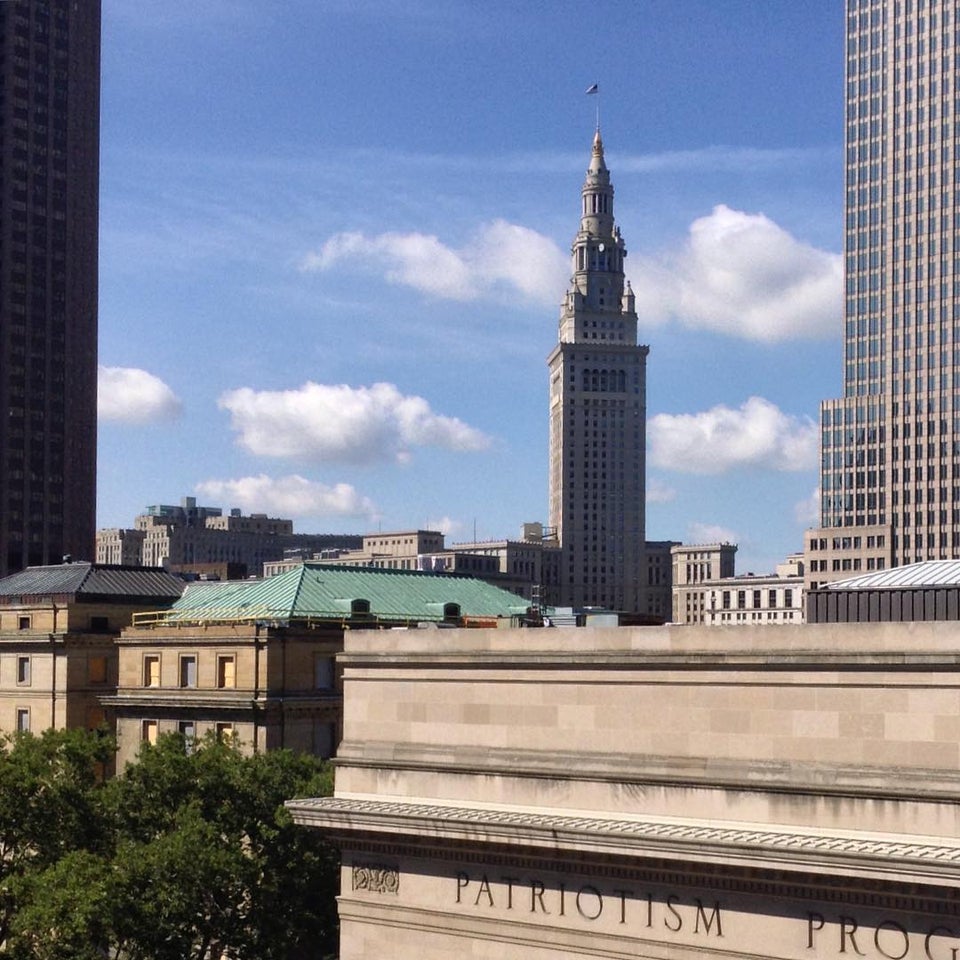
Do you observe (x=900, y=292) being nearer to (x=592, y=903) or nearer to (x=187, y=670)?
(x=187, y=670)

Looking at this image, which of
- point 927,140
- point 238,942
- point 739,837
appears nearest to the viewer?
point 739,837

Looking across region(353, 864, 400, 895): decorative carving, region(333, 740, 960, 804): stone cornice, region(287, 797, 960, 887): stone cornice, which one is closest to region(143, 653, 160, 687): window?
region(333, 740, 960, 804): stone cornice

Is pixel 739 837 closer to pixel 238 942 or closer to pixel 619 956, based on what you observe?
pixel 619 956

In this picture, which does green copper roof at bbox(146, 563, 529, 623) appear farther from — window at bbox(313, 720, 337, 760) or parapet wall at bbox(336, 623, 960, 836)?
parapet wall at bbox(336, 623, 960, 836)

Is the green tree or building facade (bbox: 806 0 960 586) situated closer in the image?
the green tree

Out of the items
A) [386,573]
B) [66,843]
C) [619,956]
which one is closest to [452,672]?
[619,956]

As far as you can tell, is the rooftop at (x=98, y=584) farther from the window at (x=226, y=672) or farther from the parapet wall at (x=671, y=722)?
the parapet wall at (x=671, y=722)

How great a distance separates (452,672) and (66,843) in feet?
83.7

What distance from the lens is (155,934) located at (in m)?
50.6

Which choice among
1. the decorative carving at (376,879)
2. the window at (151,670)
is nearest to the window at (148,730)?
the window at (151,670)

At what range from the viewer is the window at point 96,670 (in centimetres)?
8156

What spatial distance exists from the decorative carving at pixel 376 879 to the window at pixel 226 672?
2976 cm

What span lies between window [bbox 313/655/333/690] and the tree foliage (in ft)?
30.4

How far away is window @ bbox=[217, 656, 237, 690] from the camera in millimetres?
68125
